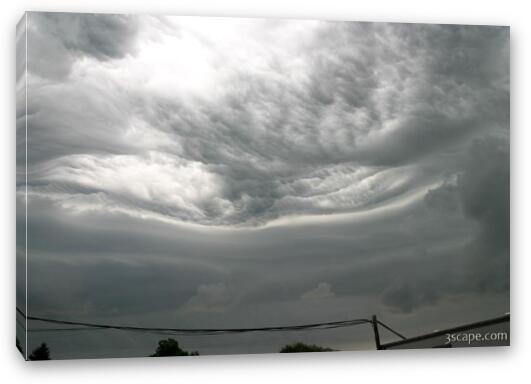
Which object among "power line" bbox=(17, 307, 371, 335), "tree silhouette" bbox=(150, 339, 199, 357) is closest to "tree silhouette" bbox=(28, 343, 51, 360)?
"power line" bbox=(17, 307, 371, 335)

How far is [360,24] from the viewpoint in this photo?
22.5 feet

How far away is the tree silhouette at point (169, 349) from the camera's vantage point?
6.54 metres

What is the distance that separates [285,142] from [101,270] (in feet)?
5.85

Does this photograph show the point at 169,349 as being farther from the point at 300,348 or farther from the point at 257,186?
the point at 257,186

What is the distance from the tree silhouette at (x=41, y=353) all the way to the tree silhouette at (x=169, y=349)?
32.1 inches

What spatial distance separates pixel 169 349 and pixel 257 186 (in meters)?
1.47

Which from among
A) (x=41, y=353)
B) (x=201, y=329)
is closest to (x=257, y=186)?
(x=201, y=329)

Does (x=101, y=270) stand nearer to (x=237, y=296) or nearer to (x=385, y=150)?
(x=237, y=296)

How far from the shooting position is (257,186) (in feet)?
22.1

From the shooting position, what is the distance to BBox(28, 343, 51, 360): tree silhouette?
6312 mm

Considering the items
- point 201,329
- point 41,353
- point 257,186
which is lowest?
point 41,353

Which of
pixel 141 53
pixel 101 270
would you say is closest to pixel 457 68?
pixel 141 53

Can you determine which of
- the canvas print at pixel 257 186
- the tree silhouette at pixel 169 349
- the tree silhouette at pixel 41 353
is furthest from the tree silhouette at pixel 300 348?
the tree silhouette at pixel 41 353

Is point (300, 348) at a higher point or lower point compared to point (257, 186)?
Answer: lower
